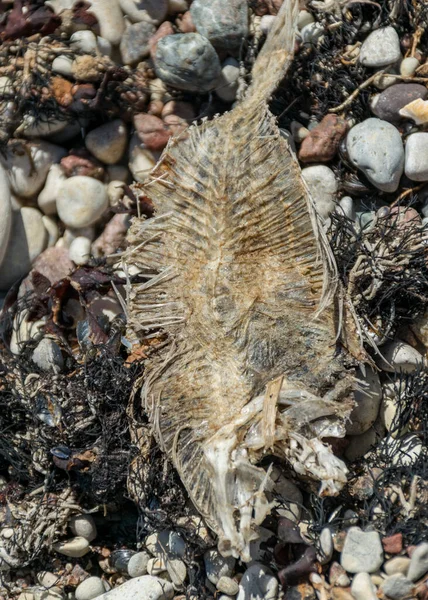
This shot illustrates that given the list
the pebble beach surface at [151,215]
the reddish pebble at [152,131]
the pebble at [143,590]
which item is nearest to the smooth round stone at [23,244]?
the pebble beach surface at [151,215]

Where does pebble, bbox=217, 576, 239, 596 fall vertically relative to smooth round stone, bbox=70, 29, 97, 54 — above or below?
below

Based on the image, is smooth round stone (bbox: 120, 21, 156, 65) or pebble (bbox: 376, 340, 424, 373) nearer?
pebble (bbox: 376, 340, 424, 373)

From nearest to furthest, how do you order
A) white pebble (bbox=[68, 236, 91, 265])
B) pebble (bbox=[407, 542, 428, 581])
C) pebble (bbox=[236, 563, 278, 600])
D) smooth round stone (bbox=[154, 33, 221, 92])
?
pebble (bbox=[407, 542, 428, 581])
pebble (bbox=[236, 563, 278, 600])
smooth round stone (bbox=[154, 33, 221, 92])
white pebble (bbox=[68, 236, 91, 265])

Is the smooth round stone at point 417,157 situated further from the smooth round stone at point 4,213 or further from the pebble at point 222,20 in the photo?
the smooth round stone at point 4,213

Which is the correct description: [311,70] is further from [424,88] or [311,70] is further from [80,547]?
[80,547]

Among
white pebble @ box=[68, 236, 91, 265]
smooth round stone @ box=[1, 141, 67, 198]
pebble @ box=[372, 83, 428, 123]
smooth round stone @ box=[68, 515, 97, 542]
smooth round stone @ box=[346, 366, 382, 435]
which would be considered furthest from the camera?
smooth round stone @ box=[1, 141, 67, 198]

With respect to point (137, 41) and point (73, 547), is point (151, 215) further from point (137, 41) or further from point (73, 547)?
point (73, 547)

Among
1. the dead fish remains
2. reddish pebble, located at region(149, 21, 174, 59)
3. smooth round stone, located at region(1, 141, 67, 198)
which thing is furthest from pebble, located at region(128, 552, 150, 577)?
reddish pebble, located at region(149, 21, 174, 59)

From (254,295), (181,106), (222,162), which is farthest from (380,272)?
(181,106)

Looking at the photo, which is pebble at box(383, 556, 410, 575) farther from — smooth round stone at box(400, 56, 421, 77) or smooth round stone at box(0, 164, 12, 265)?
smooth round stone at box(0, 164, 12, 265)
